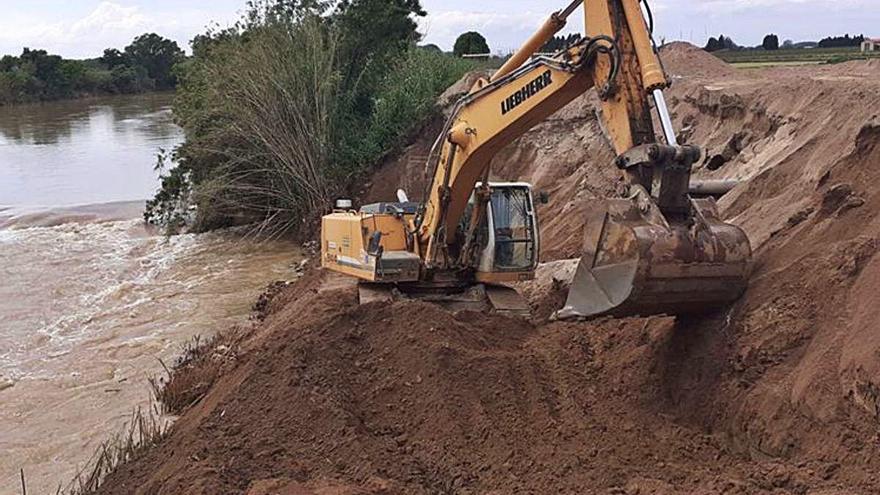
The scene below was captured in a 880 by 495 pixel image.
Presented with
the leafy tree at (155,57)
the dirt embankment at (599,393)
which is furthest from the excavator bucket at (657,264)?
the leafy tree at (155,57)

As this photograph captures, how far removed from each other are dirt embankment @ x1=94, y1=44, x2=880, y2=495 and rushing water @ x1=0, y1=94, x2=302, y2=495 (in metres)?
2.34

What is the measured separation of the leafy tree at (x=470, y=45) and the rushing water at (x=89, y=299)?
46.4 feet

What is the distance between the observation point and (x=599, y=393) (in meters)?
7.12

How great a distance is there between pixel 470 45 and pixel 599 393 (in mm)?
32435

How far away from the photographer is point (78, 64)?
82.3 metres

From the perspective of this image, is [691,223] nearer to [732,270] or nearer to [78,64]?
[732,270]

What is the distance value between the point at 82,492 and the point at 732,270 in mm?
5551

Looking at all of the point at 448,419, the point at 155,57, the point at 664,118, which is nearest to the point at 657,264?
the point at 664,118

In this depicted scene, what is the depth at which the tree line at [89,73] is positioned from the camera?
242 feet

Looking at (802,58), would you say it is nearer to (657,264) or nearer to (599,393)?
(599,393)

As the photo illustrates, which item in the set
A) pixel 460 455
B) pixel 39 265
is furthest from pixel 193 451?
pixel 39 265

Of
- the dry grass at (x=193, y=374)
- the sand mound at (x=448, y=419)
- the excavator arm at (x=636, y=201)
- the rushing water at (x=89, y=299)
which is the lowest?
the rushing water at (x=89, y=299)

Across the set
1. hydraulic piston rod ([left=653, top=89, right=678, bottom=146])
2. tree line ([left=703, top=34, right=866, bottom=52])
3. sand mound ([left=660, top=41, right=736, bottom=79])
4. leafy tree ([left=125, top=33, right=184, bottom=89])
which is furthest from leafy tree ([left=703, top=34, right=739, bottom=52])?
leafy tree ([left=125, top=33, right=184, bottom=89])

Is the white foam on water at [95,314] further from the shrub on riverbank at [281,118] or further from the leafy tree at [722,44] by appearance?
the leafy tree at [722,44]
